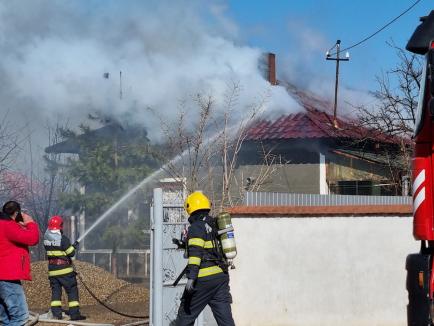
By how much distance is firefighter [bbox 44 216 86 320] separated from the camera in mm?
10922

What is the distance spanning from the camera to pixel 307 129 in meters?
18.0

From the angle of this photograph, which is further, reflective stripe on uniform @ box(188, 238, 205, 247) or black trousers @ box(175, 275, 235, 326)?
black trousers @ box(175, 275, 235, 326)

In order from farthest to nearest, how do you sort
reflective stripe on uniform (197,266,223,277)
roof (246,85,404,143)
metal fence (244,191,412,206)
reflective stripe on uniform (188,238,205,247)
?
roof (246,85,404,143) < metal fence (244,191,412,206) < reflective stripe on uniform (197,266,223,277) < reflective stripe on uniform (188,238,205,247)

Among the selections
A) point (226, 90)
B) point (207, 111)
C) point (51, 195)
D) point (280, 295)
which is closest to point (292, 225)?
point (280, 295)

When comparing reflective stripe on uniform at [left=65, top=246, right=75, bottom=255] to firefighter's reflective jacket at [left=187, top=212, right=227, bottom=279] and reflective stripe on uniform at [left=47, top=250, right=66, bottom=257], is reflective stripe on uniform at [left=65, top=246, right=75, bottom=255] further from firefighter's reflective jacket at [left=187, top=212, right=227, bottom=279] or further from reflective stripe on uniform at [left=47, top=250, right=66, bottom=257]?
firefighter's reflective jacket at [left=187, top=212, right=227, bottom=279]

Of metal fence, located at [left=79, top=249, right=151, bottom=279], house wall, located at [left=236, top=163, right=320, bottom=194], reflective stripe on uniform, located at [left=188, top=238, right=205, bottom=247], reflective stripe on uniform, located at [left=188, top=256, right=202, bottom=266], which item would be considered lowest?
metal fence, located at [left=79, top=249, right=151, bottom=279]

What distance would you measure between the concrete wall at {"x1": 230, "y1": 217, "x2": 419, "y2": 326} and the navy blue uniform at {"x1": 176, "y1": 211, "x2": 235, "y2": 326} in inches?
76.6

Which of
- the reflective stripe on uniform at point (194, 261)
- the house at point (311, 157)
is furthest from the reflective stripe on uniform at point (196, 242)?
the house at point (311, 157)

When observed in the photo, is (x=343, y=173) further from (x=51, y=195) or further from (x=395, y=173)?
(x=51, y=195)

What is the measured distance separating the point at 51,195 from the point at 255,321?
499 inches

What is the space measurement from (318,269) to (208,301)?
238 centimetres

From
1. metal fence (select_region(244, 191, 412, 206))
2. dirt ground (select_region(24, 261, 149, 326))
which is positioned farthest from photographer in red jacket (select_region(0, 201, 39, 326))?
dirt ground (select_region(24, 261, 149, 326))

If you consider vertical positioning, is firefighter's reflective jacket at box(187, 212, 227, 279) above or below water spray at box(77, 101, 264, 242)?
below

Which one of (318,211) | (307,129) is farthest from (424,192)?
(307,129)
